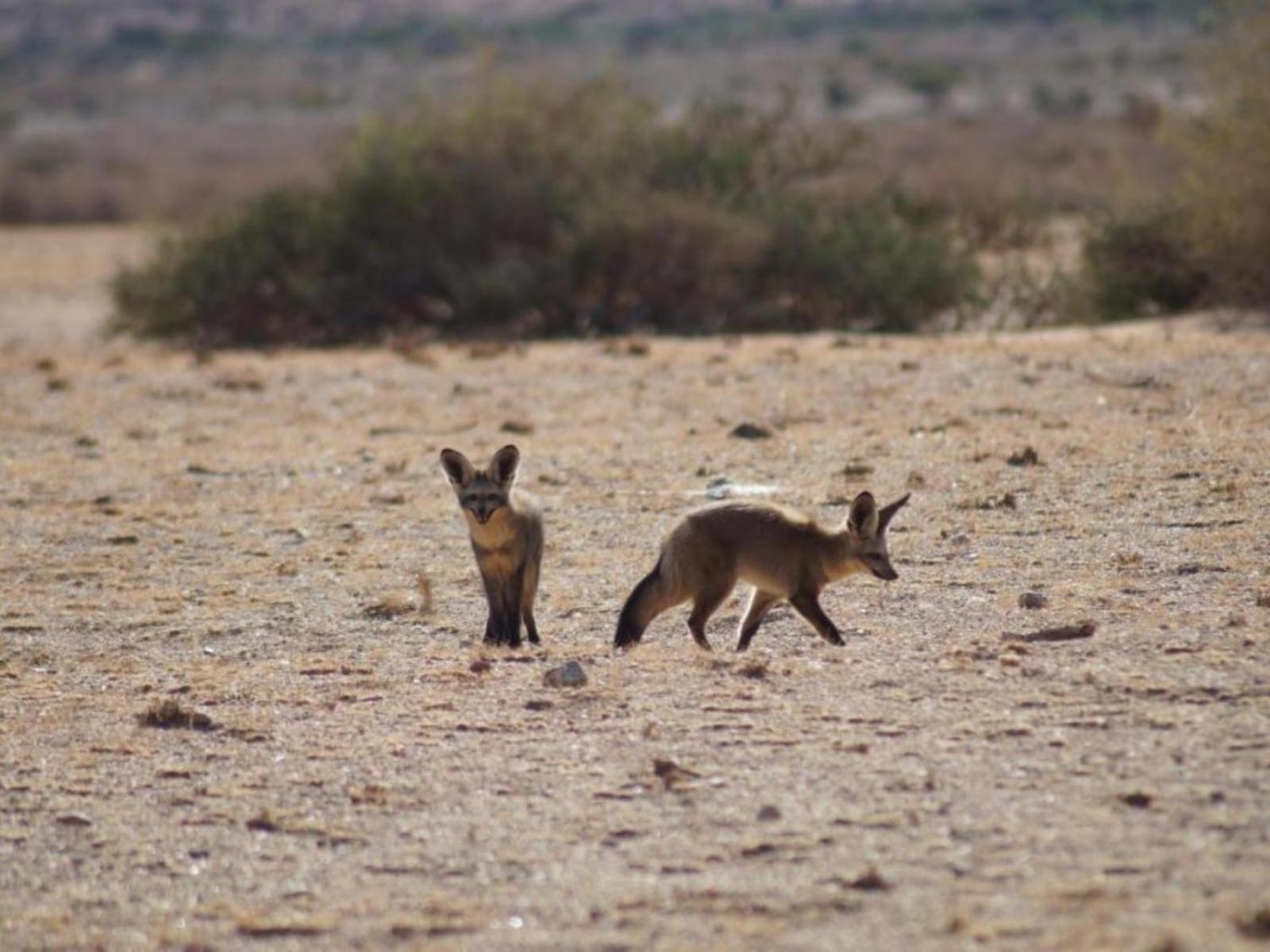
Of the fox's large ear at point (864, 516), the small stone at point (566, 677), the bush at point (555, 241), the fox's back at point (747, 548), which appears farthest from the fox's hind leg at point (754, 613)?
the bush at point (555, 241)

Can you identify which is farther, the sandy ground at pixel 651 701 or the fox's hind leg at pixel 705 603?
the fox's hind leg at pixel 705 603

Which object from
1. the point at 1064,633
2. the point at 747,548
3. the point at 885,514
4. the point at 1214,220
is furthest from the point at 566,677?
the point at 1214,220

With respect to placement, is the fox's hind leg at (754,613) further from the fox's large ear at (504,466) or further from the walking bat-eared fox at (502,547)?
the fox's large ear at (504,466)

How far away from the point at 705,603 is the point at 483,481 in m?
1.28

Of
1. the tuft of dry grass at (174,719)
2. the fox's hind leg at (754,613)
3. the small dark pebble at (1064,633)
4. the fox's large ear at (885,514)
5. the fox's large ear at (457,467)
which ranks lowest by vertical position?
the tuft of dry grass at (174,719)

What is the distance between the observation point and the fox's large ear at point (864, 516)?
995 cm

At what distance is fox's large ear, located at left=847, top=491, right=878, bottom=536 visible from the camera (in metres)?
9.95

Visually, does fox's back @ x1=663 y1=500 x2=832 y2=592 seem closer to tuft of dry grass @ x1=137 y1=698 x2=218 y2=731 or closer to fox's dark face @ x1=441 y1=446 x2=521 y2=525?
fox's dark face @ x1=441 y1=446 x2=521 y2=525

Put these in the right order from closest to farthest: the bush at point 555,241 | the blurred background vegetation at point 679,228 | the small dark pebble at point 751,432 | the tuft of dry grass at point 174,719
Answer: the tuft of dry grass at point 174,719 < the small dark pebble at point 751,432 < the blurred background vegetation at point 679,228 < the bush at point 555,241

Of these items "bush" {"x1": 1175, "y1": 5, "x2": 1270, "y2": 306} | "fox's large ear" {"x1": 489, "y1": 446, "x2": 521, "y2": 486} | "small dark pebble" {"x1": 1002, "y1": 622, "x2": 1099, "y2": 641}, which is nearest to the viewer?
"small dark pebble" {"x1": 1002, "y1": 622, "x2": 1099, "y2": 641}

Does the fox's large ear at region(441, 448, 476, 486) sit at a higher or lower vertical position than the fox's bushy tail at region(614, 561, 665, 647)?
higher

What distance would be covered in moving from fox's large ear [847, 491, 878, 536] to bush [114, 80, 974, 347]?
53.1ft

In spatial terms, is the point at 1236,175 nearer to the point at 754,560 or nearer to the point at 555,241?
the point at 555,241

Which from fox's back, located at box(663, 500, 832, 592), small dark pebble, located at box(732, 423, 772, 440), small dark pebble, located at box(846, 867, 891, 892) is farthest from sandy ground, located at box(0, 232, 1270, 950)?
fox's back, located at box(663, 500, 832, 592)
